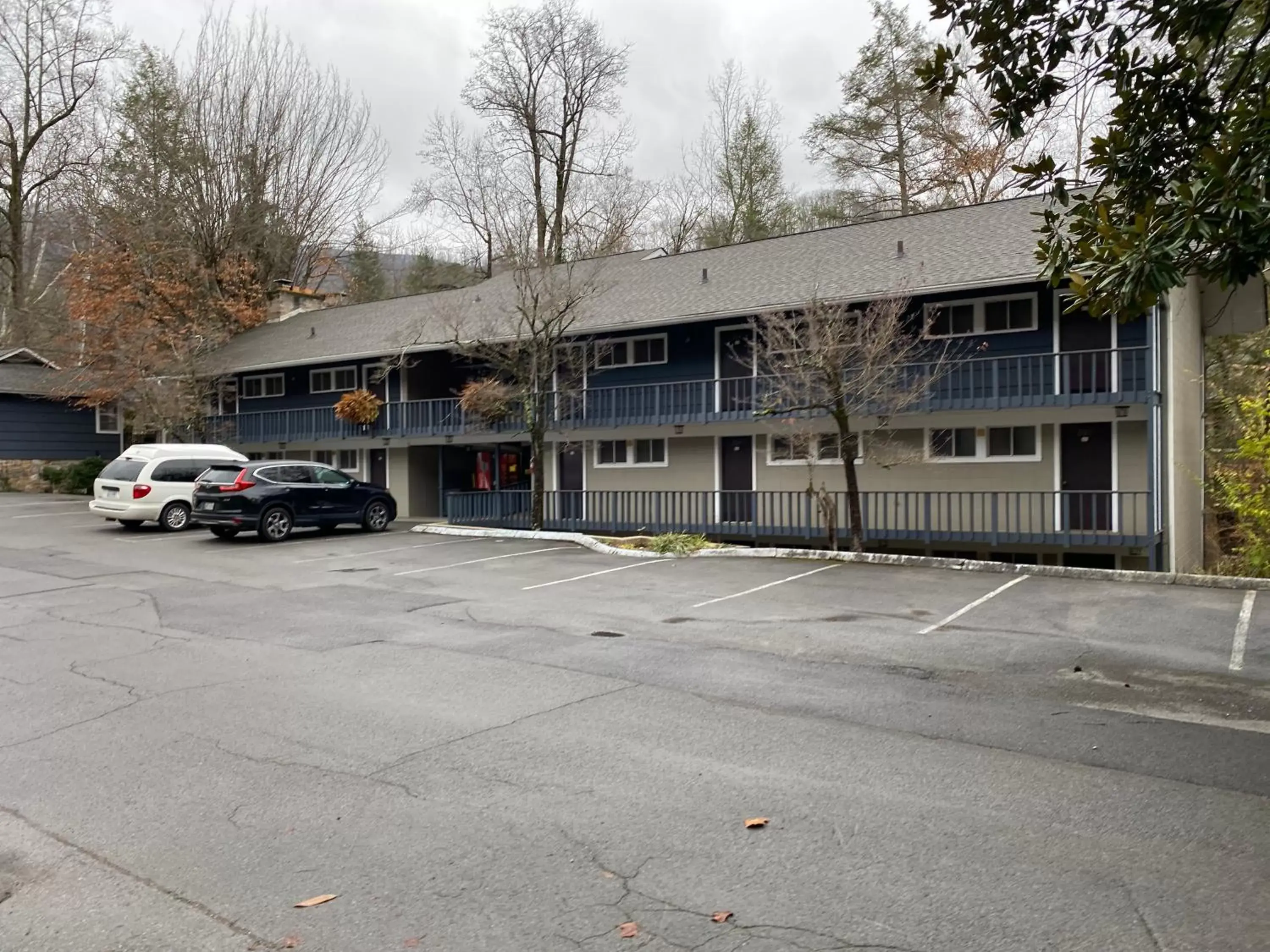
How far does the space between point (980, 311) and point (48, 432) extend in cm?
3213

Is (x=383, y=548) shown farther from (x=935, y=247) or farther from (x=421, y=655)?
(x=935, y=247)

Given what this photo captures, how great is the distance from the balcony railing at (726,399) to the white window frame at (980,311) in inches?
24.2

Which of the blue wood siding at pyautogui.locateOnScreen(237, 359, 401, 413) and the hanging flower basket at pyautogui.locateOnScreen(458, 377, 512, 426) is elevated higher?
the blue wood siding at pyautogui.locateOnScreen(237, 359, 401, 413)

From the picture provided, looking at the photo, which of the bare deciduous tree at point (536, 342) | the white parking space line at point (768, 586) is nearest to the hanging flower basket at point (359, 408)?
the bare deciduous tree at point (536, 342)

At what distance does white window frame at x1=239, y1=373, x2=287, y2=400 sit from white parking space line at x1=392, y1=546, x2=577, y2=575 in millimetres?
16469

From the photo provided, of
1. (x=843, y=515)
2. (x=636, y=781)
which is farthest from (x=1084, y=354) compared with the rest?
(x=636, y=781)

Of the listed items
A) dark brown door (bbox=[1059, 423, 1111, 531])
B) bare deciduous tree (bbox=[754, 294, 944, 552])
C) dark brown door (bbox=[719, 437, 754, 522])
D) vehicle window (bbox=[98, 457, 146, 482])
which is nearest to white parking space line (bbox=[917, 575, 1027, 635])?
bare deciduous tree (bbox=[754, 294, 944, 552])

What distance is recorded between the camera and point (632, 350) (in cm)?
2417

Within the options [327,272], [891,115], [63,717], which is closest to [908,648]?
[63,717]

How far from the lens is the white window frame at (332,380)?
1174 inches

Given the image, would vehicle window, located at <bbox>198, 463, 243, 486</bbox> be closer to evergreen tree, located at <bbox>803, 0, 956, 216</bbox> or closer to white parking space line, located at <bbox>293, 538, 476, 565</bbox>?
white parking space line, located at <bbox>293, 538, 476, 565</bbox>

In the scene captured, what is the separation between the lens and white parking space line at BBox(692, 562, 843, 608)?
40.3ft

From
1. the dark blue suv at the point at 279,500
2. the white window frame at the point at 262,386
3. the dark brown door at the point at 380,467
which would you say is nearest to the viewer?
the dark blue suv at the point at 279,500

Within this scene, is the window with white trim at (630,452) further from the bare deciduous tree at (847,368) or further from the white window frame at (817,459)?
the bare deciduous tree at (847,368)
